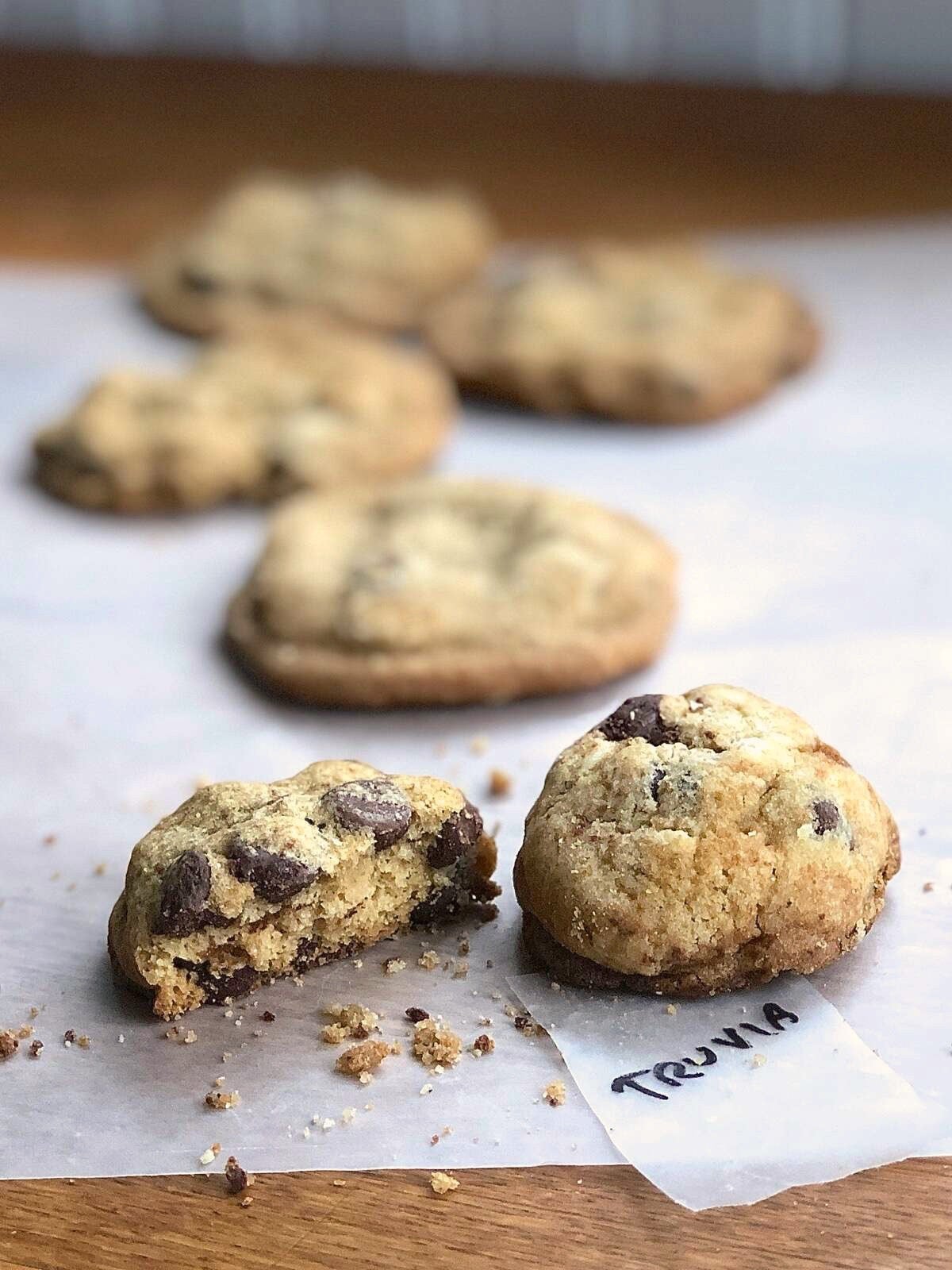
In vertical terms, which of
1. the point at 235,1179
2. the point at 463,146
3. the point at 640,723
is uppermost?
the point at 463,146

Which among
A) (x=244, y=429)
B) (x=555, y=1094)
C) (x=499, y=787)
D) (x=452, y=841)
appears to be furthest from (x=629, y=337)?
(x=555, y=1094)

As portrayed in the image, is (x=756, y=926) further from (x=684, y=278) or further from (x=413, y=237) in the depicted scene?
(x=413, y=237)

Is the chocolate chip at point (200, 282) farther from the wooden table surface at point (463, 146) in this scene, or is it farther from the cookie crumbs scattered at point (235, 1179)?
the cookie crumbs scattered at point (235, 1179)

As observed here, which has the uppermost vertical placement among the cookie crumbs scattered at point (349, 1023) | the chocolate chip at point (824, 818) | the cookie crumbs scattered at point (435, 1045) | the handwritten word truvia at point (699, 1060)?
the chocolate chip at point (824, 818)

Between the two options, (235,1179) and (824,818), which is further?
(824,818)

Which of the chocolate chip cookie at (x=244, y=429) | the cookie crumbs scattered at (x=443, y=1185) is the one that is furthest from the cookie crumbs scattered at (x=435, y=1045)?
the chocolate chip cookie at (x=244, y=429)

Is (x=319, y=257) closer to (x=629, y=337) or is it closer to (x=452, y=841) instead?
(x=629, y=337)

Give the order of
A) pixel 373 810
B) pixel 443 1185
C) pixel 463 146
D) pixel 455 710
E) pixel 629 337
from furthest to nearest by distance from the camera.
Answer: pixel 463 146
pixel 629 337
pixel 455 710
pixel 373 810
pixel 443 1185
